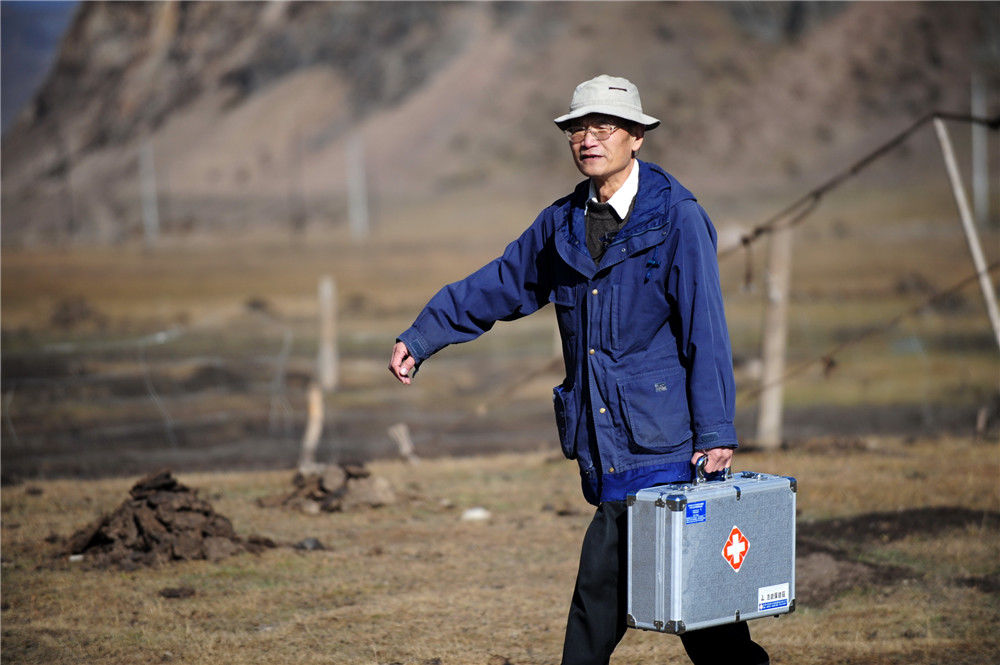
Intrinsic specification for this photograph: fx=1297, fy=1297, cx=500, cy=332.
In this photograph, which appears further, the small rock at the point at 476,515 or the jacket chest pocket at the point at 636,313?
the small rock at the point at 476,515

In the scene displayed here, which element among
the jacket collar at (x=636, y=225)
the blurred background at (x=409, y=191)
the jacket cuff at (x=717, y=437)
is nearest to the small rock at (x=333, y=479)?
the blurred background at (x=409, y=191)

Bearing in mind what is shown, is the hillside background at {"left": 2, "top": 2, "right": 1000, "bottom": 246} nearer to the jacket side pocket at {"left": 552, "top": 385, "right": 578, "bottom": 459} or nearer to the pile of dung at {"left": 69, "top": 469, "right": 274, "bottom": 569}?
the pile of dung at {"left": 69, "top": 469, "right": 274, "bottom": 569}

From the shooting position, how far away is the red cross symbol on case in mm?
3906

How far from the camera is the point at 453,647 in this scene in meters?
5.43

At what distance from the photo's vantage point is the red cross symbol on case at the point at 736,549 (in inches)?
154

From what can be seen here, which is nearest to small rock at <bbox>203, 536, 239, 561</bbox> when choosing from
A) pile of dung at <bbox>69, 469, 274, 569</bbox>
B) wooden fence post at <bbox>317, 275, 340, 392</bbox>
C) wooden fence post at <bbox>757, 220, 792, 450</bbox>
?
pile of dung at <bbox>69, 469, 274, 569</bbox>

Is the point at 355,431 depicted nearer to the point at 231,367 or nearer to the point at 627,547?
the point at 231,367

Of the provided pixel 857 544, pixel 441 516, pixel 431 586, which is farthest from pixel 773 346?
pixel 431 586

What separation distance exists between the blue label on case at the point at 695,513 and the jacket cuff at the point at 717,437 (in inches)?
6.8

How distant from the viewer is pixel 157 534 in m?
6.98

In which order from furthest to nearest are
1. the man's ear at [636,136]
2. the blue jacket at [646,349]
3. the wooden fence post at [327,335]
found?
the wooden fence post at [327,335], the man's ear at [636,136], the blue jacket at [646,349]

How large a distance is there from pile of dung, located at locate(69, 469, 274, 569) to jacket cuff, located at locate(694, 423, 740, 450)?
3836mm

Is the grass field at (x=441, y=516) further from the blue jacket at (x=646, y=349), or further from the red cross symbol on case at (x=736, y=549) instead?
the blue jacket at (x=646, y=349)

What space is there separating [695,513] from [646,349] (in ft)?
1.70
